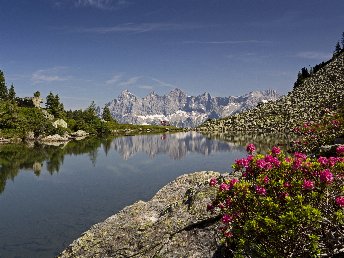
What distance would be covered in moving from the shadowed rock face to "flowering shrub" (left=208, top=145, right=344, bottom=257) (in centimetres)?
279

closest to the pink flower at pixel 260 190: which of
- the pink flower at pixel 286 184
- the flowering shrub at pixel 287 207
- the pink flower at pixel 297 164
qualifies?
the flowering shrub at pixel 287 207

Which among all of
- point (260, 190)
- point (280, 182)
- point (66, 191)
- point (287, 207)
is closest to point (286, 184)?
point (280, 182)

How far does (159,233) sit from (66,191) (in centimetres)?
4101

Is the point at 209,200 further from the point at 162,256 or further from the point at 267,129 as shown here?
the point at 267,129

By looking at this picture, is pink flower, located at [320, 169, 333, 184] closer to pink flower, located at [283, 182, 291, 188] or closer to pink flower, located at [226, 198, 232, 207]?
pink flower, located at [283, 182, 291, 188]

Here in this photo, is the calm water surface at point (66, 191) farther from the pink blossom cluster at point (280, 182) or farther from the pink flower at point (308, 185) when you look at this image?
the pink flower at point (308, 185)

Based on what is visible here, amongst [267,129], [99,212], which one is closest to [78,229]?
[99,212]

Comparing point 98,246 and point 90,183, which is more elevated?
point 98,246

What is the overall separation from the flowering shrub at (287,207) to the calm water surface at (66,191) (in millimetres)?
22965

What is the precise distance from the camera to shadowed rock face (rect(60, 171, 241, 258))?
51.3ft

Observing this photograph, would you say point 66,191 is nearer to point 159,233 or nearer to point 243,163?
point 159,233

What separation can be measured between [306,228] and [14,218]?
3907 cm

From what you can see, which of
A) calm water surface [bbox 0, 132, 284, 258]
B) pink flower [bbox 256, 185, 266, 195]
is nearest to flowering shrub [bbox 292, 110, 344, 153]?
calm water surface [bbox 0, 132, 284, 258]

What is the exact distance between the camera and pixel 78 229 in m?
35.6
